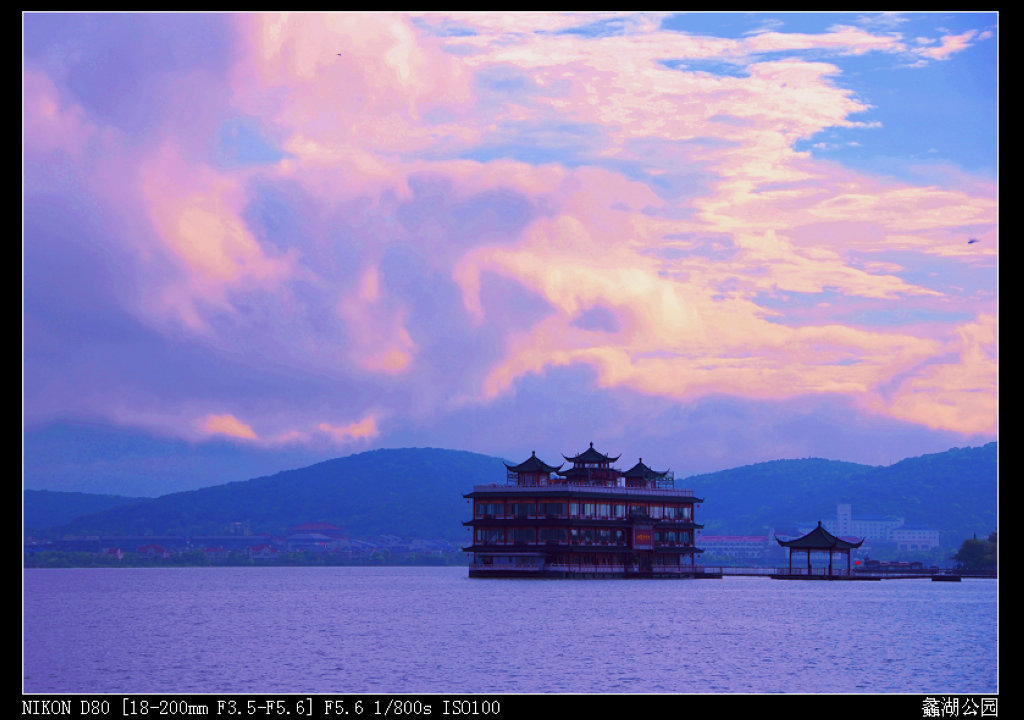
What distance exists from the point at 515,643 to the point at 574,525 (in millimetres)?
69194

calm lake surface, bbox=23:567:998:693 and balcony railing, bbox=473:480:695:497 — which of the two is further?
balcony railing, bbox=473:480:695:497

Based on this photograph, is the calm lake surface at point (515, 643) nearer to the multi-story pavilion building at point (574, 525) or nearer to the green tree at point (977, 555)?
the multi-story pavilion building at point (574, 525)

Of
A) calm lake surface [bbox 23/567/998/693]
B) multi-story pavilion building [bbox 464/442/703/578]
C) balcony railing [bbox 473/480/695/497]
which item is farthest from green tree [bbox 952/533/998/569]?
calm lake surface [bbox 23/567/998/693]

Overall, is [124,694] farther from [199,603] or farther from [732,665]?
[199,603]

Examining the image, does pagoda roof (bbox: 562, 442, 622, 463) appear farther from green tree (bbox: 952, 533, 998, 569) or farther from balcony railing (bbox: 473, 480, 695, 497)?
green tree (bbox: 952, 533, 998, 569)

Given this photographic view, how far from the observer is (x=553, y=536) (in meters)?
134

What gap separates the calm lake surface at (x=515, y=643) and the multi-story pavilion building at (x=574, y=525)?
19800mm

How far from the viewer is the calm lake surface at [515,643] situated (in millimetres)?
52375

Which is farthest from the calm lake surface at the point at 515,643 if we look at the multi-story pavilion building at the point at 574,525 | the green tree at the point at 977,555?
the green tree at the point at 977,555

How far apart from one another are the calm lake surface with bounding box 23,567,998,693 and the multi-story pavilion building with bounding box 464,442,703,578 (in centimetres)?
1980

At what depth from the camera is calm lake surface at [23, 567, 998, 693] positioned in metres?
52.4

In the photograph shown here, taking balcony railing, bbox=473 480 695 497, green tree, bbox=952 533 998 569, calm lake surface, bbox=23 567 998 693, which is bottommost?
green tree, bbox=952 533 998 569
